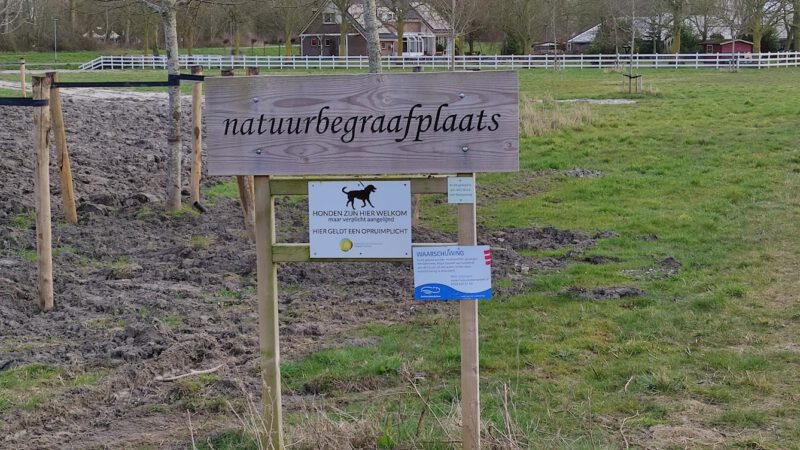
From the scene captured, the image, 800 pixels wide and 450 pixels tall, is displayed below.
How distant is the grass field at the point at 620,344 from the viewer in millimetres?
5242

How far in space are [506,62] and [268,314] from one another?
5167 centimetres

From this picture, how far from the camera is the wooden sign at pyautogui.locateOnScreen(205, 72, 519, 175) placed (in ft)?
15.3

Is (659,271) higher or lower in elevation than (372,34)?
lower

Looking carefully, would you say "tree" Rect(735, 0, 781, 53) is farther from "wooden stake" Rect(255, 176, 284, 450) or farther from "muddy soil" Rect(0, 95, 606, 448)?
"wooden stake" Rect(255, 176, 284, 450)

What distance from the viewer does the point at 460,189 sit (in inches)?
182

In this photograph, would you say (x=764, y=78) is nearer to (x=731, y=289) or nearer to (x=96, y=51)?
(x=731, y=289)

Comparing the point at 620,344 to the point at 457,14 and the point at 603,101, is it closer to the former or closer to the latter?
the point at 603,101

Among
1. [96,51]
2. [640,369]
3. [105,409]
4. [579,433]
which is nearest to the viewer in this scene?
[579,433]

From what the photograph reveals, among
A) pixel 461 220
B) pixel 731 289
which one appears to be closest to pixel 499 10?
pixel 731 289

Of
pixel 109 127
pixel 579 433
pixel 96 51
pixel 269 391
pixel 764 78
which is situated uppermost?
pixel 96 51

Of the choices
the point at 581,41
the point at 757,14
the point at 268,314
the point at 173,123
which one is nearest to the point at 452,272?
the point at 268,314

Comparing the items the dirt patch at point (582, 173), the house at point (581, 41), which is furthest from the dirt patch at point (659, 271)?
the house at point (581, 41)

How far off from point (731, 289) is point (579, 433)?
3667 mm

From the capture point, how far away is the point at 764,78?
4031cm
